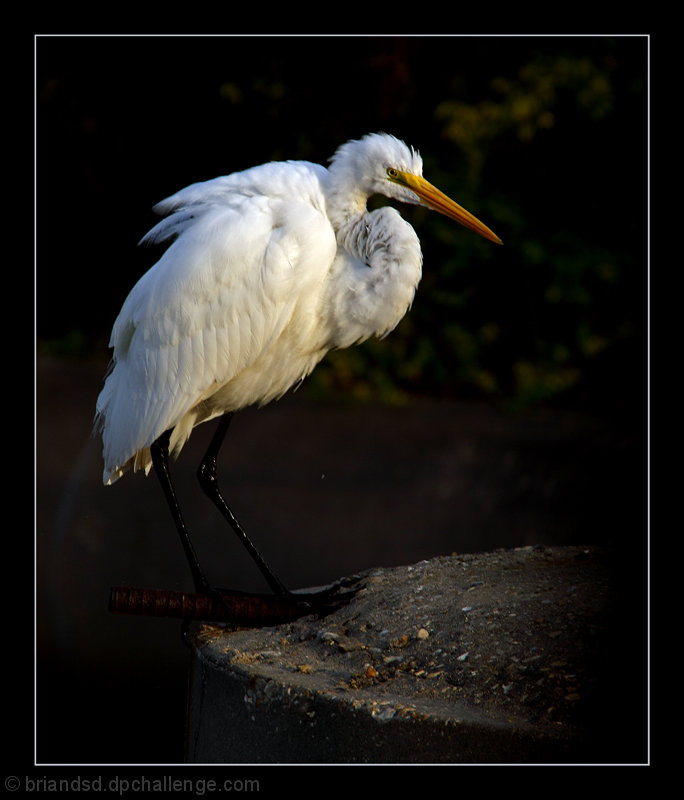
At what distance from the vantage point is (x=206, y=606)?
1.74 m

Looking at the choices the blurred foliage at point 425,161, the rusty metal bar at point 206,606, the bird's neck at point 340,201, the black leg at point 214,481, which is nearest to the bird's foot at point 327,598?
the rusty metal bar at point 206,606

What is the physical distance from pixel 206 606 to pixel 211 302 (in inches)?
23.3

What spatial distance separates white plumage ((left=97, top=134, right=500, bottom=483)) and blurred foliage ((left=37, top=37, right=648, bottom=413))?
2.75 m

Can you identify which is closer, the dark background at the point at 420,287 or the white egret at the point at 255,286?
the white egret at the point at 255,286

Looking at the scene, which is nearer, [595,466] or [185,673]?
[185,673]

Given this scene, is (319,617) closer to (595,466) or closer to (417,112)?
(595,466)

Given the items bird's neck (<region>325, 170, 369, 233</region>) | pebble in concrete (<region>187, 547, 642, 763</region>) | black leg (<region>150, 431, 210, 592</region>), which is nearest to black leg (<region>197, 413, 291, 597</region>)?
black leg (<region>150, 431, 210, 592</region>)

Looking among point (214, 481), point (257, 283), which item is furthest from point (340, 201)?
point (214, 481)

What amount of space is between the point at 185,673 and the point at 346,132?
3.09 metres

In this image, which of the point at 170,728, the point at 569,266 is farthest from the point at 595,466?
the point at 170,728

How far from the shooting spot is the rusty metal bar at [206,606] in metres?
1.65

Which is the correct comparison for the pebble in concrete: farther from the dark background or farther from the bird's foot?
the dark background

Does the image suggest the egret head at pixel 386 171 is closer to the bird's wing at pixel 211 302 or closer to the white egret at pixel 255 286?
the white egret at pixel 255 286

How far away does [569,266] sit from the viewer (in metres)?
4.71
